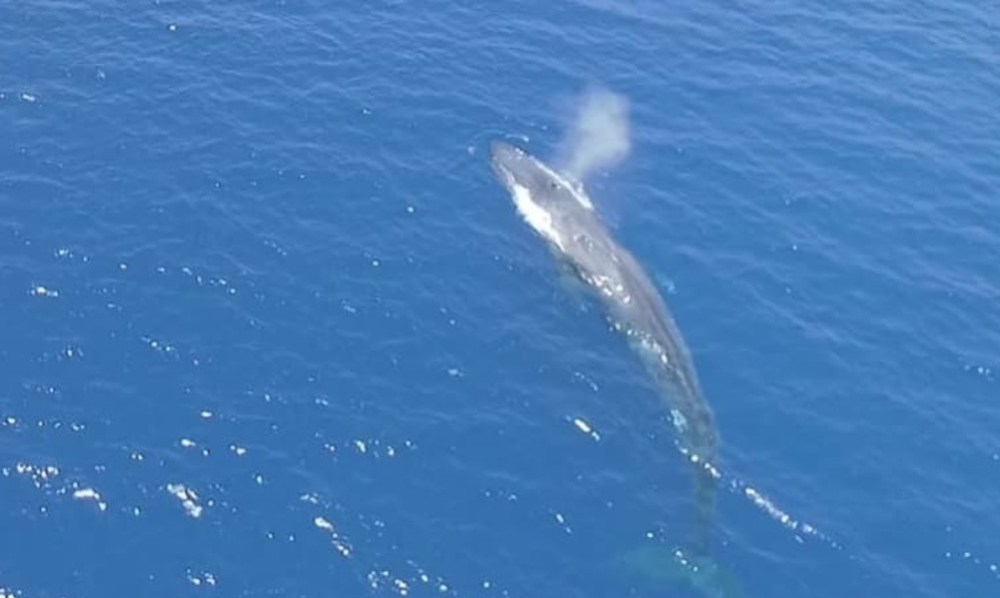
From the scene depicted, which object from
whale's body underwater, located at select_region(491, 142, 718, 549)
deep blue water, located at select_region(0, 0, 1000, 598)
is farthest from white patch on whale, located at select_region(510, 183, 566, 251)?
deep blue water, located at select_region(0, 0, 1000, 598)

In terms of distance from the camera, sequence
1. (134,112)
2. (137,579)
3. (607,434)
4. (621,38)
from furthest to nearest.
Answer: (621,38)
(134,112)
(607,434)
(137,579)

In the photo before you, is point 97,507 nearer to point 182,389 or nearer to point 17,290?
Result: point 182,389

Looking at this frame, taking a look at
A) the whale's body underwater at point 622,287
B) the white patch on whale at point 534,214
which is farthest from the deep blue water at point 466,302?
the whale's body underwater at point 622,287

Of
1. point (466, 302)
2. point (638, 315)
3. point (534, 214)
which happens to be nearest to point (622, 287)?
point (638, 315)

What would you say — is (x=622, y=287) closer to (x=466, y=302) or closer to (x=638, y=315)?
(x=638, y=315)

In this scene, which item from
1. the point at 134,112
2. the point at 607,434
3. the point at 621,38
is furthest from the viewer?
the point at 621,38

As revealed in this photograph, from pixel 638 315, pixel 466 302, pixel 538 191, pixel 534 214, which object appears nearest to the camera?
pixel 638 315

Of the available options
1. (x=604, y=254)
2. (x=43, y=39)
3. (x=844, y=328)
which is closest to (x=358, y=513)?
(x=604, y=254)
